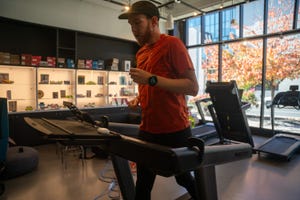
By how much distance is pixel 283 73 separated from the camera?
598 cm

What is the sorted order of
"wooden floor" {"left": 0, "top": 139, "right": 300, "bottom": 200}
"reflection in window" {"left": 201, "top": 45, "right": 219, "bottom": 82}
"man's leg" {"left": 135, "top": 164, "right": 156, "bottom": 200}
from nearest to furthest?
1. "man's leg" {"left": 135, "top": 164, "right": 156, "bottom": 200}
2. "wooden floor" {"left": 0, "top": 139, "right": 300, "bottom": 200}
3. "reflection in window" {"left": 201, "top": 45, "right": 219, "bottom": 82}

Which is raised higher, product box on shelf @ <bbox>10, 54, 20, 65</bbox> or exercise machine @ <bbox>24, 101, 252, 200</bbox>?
product box on shelf @ <bbox>10, 54, 20, 65</bbox>

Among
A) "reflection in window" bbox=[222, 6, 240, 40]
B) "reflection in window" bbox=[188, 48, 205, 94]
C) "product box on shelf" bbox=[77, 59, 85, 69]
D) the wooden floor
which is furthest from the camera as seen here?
"reflection in window" bbox=[188, 48, 205, 94]

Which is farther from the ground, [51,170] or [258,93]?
[258,93]

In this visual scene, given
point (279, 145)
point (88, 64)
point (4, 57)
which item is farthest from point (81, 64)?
point (279, 145)

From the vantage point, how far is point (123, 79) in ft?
22.6

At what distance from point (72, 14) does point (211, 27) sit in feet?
14.0

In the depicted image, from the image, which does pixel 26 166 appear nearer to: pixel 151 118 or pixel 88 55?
pixel 151 118

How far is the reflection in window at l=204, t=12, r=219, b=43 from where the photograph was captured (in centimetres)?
705

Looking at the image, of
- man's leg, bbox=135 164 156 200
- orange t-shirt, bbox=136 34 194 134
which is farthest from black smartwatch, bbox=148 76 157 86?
man's leg, bbox=135 164 156 200

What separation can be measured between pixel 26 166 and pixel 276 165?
162 inches

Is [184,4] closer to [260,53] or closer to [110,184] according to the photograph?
[260,53]

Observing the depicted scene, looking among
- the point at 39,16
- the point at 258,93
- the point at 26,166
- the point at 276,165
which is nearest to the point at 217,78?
the point at 258,93

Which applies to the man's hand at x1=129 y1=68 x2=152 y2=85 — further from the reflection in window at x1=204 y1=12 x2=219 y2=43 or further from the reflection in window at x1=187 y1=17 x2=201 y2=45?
the reflection in window at x1=187 y1=17 x2=201 y2=45
